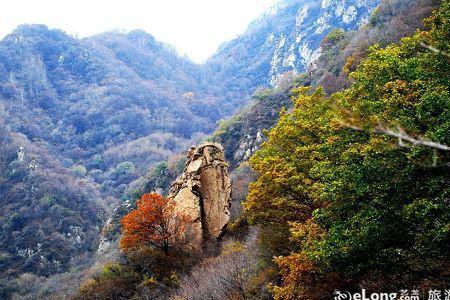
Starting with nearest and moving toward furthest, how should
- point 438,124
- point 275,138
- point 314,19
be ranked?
point 438,124
point 275,138
point 314,19

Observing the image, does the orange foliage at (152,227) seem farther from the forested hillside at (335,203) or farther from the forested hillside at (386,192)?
the forested hillside at (386,192)

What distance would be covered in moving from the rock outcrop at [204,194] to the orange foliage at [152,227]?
1.04 m

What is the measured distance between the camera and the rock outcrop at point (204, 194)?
94.3ft

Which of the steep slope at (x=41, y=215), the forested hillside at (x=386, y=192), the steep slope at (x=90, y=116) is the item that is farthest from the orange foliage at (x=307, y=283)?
the steep slope at (x=90, y=116)

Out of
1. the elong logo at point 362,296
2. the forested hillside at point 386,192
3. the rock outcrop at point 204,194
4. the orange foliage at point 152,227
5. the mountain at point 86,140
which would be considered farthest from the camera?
the mountain at point 86,140

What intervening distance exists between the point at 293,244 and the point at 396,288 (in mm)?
7238

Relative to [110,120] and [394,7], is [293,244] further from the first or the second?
[110,120]

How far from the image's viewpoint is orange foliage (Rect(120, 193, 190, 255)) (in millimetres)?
27469

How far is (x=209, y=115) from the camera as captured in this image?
199625 millimetres

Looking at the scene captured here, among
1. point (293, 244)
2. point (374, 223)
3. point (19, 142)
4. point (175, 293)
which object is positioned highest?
point (19, 142)

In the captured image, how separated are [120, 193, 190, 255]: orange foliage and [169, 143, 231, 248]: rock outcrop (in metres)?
1.04

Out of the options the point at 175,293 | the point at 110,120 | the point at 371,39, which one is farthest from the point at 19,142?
the point at 175,293

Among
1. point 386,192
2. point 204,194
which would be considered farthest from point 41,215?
point 386,192

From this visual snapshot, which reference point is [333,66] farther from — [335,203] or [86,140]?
[86,140]
